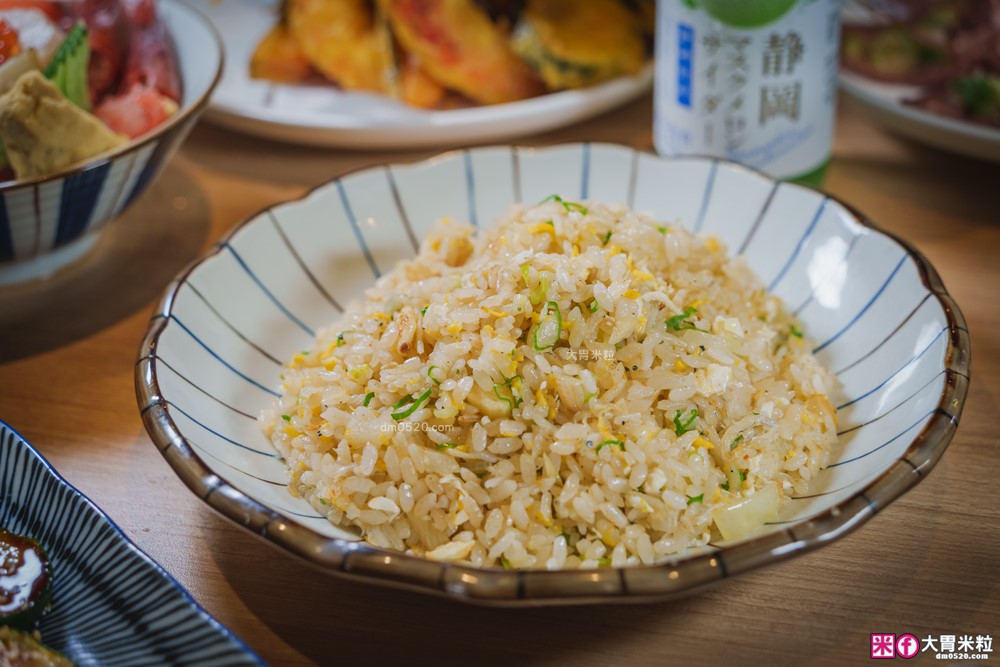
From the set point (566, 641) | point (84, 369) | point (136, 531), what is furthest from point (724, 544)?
point (84, 369)

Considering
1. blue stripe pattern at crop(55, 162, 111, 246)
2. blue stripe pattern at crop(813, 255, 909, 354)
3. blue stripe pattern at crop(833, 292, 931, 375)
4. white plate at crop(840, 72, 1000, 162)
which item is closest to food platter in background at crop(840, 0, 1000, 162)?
white plate at crop(840, 72, 1000, 162)

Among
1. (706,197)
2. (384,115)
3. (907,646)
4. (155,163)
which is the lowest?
(907,646)

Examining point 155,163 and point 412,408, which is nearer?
point 412,408

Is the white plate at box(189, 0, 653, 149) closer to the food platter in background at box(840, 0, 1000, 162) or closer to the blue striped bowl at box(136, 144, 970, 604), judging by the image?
the blue striped bowl at box(136, 144, 970, 604)

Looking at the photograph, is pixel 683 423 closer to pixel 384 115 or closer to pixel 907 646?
pixel 907 646

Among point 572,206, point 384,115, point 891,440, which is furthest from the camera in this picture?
point 384,115

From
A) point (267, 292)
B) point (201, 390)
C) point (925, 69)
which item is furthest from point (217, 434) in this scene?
point (925, 69)
